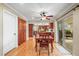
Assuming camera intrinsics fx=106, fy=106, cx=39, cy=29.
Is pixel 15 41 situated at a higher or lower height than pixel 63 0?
lower

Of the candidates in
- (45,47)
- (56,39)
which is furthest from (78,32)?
(56,39)

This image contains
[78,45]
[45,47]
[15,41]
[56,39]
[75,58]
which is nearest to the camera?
[75,58]

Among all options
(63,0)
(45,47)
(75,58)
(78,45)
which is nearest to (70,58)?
(75,58)

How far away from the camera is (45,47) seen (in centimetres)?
502

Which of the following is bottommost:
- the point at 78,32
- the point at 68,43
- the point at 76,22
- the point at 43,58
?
the point at 68,43

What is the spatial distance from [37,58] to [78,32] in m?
3.07

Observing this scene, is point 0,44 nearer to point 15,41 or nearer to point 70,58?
point 15,41

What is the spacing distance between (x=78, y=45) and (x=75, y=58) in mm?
2909

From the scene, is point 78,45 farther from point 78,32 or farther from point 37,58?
point 37,58

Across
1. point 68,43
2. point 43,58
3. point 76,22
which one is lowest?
point 68,43

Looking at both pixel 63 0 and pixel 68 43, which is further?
pixel 68 43

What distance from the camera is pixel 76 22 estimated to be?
4.12 m

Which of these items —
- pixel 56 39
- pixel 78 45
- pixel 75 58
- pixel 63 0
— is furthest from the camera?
pixel 56 39

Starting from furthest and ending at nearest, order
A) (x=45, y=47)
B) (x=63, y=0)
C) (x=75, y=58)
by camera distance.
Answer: (x=45, y=47)
(x=63, y=0)
(x=75, y=58)
